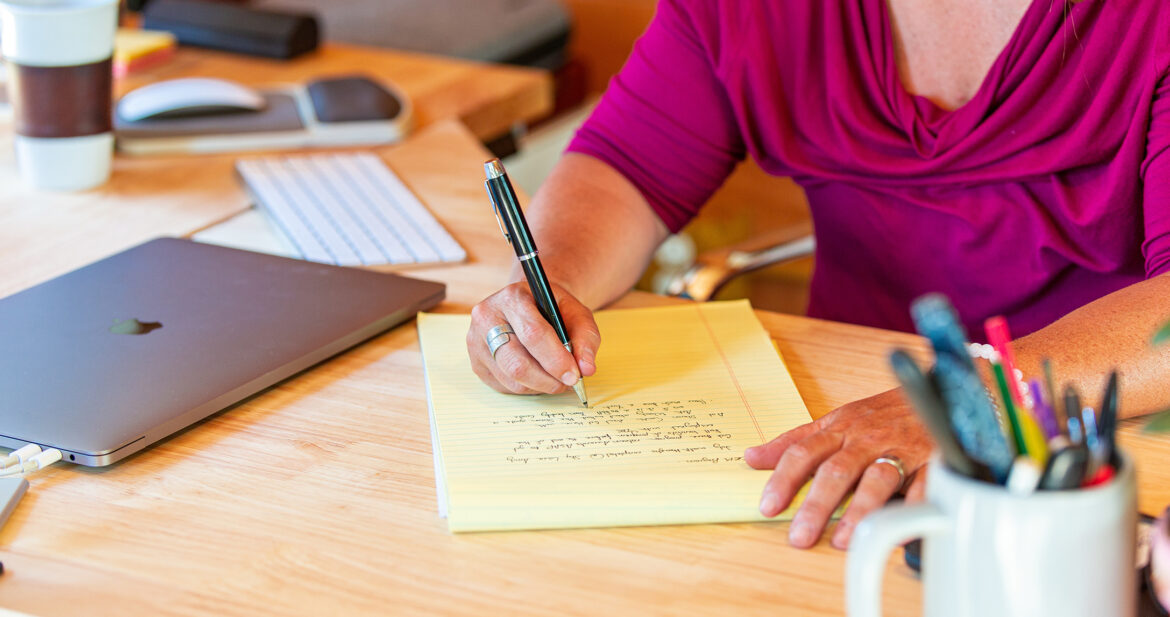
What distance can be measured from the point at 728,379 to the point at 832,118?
0.38m

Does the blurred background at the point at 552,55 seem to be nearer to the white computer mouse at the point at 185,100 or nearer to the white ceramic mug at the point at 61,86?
the white computer mouse at the point at 185,100

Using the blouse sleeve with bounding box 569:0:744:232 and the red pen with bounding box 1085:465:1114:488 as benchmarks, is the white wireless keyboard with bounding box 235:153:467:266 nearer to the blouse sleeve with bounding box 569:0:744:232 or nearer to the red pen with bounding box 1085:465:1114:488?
the blouse sleeve with bounding box 569:0:744:232

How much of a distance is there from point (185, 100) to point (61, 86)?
0.23m

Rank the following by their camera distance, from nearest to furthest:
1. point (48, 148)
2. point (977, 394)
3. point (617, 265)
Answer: point (977, 394) < point (617, 265) < point (48, 148)

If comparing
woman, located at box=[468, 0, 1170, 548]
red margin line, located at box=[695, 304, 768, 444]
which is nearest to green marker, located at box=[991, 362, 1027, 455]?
red margin line, located at box=[695, 304, 768, 444]

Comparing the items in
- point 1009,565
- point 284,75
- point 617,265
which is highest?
point 1009,565

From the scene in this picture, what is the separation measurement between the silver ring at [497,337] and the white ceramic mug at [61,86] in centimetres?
68

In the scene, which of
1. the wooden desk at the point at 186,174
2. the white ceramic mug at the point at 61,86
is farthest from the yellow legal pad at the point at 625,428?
the white ceramic mug at the point at 61,86

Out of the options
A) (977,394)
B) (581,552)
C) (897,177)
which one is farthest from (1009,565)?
(897,177)

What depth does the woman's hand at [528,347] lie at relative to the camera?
0.80 metres

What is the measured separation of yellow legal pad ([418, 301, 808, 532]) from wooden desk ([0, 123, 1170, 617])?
0.05ft

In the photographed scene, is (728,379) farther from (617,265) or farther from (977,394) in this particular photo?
(977,394)

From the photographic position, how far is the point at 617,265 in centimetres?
106

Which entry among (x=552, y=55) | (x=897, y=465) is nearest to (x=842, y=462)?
(x=897, y=465)
